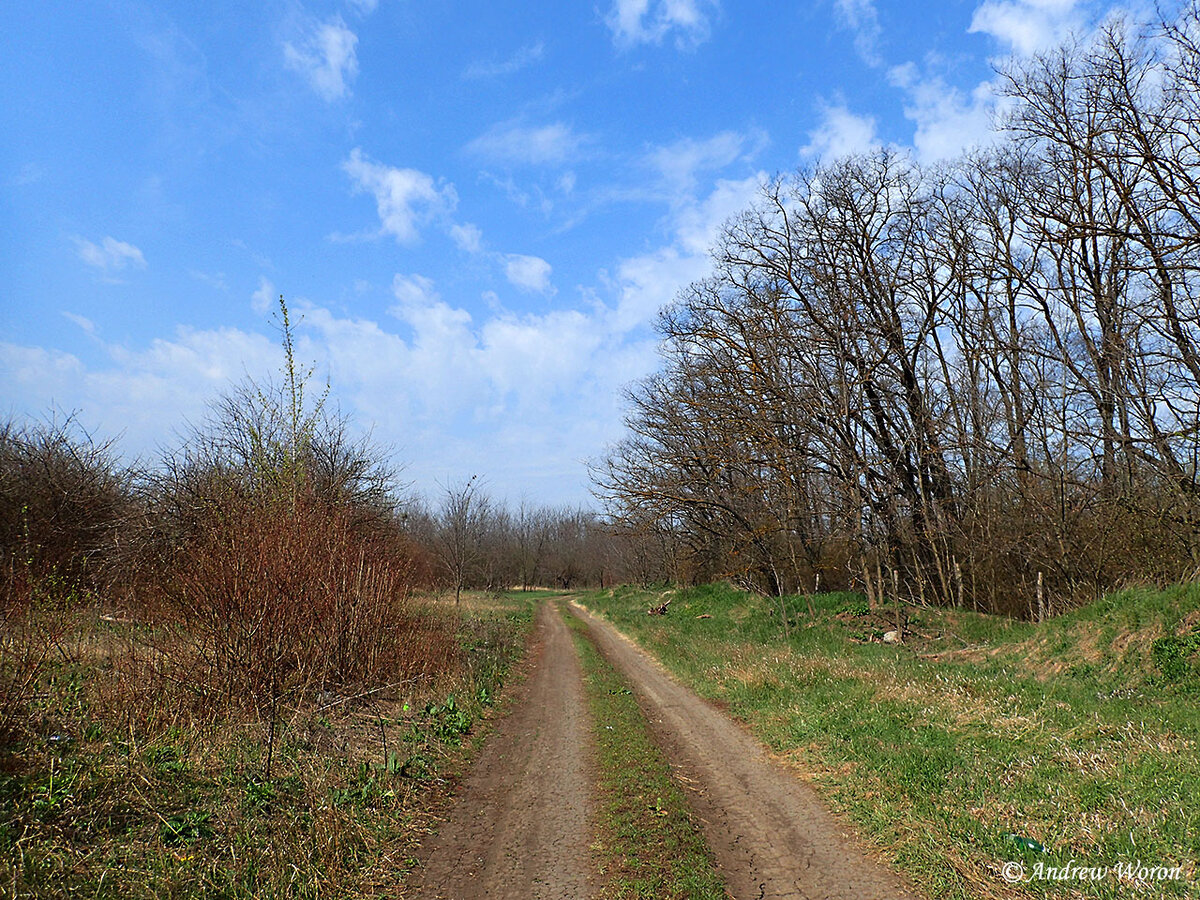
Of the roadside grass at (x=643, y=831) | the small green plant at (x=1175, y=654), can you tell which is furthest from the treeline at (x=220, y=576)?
the small green plant at (x=1175, y=654)

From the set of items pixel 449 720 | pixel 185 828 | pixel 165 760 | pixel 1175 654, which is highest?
pixel 1175 654

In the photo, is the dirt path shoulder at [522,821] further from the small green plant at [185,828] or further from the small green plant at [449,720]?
the small green plant at [185,828]

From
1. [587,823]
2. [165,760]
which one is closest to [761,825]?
[587,823]

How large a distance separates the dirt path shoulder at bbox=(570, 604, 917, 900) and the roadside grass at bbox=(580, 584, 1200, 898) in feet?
0.99

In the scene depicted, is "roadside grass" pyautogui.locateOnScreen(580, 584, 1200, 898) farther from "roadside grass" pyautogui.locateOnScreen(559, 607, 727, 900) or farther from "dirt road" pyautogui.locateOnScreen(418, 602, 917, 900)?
"roadside grass" pyautogui.locateOnScreen(559, 607, 727, 900)

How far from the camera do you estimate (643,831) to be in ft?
18.4

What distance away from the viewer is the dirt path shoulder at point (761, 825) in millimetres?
4758

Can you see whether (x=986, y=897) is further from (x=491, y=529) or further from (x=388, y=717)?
(x=491, y=529)

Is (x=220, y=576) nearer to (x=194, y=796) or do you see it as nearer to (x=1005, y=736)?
(x=194, y=796)

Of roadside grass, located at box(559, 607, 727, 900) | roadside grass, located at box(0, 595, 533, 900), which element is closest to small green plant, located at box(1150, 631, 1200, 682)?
roadside grass, located at box(559, 607, 727, 900)

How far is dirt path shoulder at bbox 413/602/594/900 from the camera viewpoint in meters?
4.82

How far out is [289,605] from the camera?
789cm

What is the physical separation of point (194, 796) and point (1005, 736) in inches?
313

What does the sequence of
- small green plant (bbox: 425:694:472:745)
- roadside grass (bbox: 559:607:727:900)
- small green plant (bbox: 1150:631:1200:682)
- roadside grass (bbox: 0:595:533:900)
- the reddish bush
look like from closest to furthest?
roadside grass (bbox: 0:595:533:900) → roadside grass (bbox: 559:607:727:900) → the reddish bush → small green plant (bbox: 1150:631:1200:682) → small green plant (bbox: 425:694:472:745)
